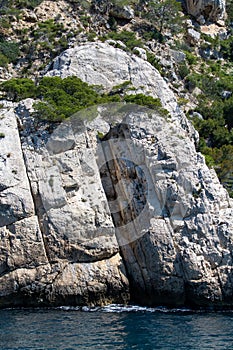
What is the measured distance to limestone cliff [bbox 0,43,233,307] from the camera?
31.2m

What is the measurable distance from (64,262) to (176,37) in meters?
42.0

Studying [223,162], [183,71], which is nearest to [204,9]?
[183,71]

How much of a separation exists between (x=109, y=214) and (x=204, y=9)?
45.3m

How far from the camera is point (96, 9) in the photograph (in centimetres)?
5975

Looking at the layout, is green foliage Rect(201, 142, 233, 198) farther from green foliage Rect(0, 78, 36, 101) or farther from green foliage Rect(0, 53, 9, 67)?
green foliage Rect(0, 53, 9, 67)

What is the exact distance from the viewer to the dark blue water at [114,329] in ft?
74.1

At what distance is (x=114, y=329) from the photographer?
82.4 feet

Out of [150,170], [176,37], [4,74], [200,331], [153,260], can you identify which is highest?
[176,37]

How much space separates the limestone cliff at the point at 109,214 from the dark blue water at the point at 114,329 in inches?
69.7

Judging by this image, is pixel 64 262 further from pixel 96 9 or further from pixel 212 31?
pixel 212 31

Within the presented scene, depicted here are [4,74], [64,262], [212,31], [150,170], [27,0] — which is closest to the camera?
[64,262]

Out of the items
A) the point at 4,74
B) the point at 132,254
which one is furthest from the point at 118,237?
the point at 4,74

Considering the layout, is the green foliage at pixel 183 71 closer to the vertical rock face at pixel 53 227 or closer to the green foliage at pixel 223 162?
the green foliage at pixel 223 162

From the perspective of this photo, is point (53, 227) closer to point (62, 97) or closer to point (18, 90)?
point (62, 97)
